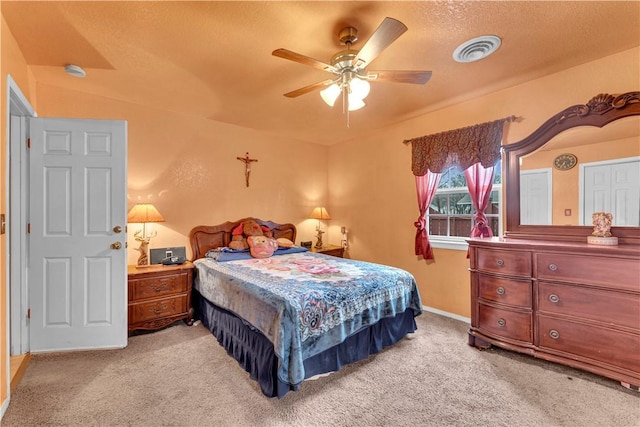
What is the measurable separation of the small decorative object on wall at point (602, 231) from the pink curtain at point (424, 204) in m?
1.55

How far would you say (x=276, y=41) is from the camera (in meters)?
2.13

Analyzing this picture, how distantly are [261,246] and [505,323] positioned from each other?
2.78m

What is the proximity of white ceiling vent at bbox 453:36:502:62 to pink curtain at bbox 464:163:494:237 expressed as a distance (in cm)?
120

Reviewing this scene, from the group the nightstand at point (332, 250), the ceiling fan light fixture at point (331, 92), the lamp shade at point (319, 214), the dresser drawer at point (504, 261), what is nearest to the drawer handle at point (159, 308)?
the nightstand at point (332, 250)

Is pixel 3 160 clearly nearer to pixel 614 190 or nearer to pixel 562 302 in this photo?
pixel 562 302

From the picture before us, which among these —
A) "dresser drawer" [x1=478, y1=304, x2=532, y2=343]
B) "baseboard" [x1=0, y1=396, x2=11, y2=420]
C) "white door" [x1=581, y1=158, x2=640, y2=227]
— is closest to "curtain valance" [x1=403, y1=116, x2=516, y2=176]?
"white door" [x1=581, y1=158, x2=640, y2=227]

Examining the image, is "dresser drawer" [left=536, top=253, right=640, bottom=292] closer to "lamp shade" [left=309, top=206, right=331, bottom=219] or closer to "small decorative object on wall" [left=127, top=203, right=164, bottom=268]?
"lamp shade" [left=309, top=206, right=331, bottom=219]

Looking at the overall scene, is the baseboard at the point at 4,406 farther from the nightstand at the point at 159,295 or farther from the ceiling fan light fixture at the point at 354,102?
the ceiling fan light fixture at the point at 354,102

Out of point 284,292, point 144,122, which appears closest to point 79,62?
point 144,122

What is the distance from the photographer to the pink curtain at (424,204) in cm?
357

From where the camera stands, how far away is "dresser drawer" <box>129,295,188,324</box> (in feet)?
9.41

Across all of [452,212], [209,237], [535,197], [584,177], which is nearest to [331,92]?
[535,197]

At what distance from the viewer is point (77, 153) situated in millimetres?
2553

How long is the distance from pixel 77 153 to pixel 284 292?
2.32 metres
